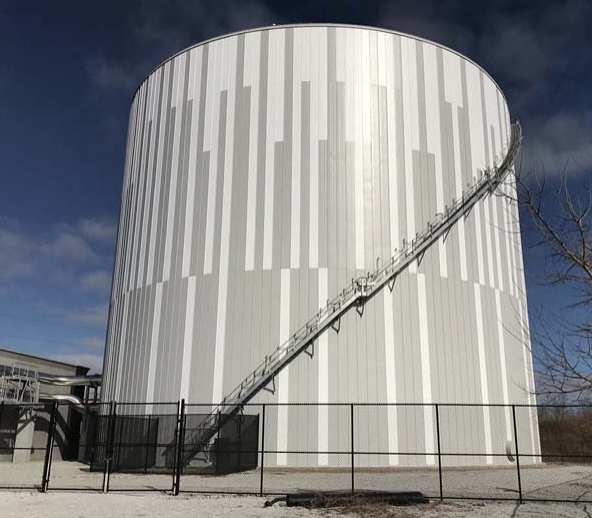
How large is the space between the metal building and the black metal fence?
16 cm

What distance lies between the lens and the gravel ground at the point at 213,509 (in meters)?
13.0

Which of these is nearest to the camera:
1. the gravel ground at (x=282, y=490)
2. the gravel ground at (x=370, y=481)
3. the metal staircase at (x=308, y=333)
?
the gravel ground at (x=282, y=490)

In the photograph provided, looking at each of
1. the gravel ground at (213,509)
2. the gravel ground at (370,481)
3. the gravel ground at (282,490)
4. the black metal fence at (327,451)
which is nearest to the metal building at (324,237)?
the black metal fence at (327,451)

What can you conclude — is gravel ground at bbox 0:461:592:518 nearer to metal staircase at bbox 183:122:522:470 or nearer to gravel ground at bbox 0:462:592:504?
gravel ground at bbox 0:462:592:504

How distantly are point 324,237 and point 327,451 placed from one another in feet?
28.5

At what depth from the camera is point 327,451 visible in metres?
22.0

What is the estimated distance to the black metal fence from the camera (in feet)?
61.4

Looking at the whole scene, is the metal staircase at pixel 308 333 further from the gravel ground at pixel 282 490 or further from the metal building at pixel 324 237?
the gravel ground at pixel 282 490

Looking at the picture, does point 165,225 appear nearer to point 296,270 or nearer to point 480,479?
point 296,270

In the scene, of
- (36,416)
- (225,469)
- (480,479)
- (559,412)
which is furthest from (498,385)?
(36,416)

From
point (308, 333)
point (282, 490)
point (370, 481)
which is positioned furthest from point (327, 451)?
point (282, 490)

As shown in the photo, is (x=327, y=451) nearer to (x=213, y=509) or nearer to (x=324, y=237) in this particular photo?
(x=324, y=237)

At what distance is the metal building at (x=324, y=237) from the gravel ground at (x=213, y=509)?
795cm

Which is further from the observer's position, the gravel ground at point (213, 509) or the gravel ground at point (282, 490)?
the gravel ground at point (282, 490)
